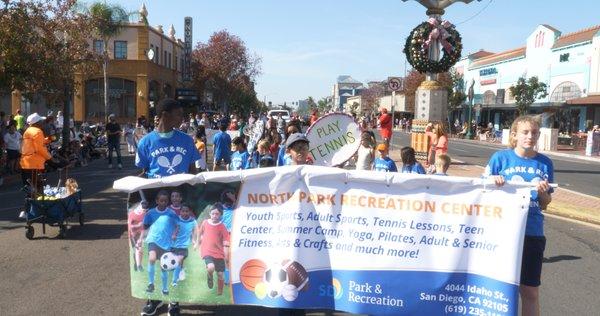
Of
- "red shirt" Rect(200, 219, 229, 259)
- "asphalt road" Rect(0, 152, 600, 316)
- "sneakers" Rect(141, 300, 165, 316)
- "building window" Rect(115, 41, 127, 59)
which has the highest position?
"building window" Rect(115, 41, 127, 59)

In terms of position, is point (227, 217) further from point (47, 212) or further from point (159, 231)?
point (47, 212)

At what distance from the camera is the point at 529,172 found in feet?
→ 13.5

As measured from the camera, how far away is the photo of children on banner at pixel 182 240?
4145 millimetres

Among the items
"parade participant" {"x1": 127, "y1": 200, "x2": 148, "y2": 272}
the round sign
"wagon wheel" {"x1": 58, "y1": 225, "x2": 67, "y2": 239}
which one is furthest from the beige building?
"parade participant" {"x1": 127, "y1": 200, "x2": 148, "y2": 272}

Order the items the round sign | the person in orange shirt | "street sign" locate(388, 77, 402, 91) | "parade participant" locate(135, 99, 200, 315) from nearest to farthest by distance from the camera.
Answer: "parade participant" locate(135, 99, 200, 315) < the round sign < the person in orange shirt < "street sign" locate(388, 77, 402, 91)

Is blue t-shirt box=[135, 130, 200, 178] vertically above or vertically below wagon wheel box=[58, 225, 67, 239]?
above

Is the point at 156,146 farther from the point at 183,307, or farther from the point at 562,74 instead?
the point at 562,74

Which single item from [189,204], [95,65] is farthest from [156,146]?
[95,65]

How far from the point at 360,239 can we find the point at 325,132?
13.2 feet

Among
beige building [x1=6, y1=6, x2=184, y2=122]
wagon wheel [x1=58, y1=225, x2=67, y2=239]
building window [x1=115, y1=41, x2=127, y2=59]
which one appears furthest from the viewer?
building window [x1=115, y1=41, x2=127, y2=59]

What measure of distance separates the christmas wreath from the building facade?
2073cm

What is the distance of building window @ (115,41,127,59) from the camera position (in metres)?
45.2

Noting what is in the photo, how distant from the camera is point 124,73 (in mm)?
45281

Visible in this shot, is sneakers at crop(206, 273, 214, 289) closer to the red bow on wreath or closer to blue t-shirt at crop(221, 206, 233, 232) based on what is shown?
blue t-shirt at crop(221, 206, 233, 232)
